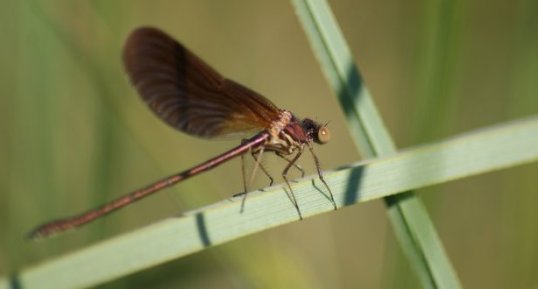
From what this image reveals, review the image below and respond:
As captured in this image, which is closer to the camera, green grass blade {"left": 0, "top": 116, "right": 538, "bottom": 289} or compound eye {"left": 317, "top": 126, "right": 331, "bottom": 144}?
green grass blade {"left": 0, "top": 116, "right": 538, "bottom": 289}

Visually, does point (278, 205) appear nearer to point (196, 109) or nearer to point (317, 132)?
point (317, 132)

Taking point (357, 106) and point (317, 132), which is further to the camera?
point (317, 132)

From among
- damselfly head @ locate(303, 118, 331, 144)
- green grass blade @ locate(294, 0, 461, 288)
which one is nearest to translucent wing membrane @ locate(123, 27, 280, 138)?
damselfly head @ locate(303, 118, 331, 144)

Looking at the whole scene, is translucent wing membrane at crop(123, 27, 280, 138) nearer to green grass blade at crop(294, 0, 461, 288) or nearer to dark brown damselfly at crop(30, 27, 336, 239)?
dark brown damselfly at crop(30, 27, 336, 239)

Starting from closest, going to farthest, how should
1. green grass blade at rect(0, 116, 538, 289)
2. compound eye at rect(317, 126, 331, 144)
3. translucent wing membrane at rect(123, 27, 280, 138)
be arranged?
green grass blade at rect(0, 116, 538, 289), translucent wing membrane at rect(123, 27, 280, 138), compound eye at rect(317, 126, 331, 144)

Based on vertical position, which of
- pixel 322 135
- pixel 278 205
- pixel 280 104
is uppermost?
pixel 278 205

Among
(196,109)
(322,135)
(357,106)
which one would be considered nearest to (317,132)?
(322,135)

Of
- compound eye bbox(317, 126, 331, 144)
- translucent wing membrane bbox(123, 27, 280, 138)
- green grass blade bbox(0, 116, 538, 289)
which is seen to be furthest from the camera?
compound eye bbox(317, 126, 331, 144)
